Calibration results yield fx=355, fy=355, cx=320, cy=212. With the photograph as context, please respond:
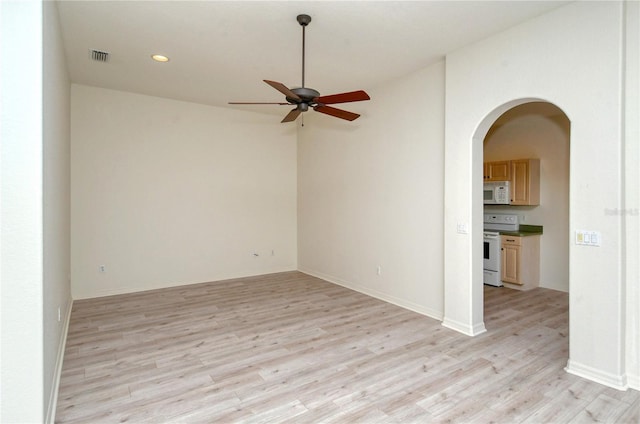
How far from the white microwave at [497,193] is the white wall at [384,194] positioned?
88.6 inches

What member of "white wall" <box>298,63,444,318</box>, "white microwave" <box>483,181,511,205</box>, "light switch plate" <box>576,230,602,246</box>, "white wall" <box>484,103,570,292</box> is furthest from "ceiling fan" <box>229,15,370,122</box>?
"white microwave" <box>483,181,511,205</box>

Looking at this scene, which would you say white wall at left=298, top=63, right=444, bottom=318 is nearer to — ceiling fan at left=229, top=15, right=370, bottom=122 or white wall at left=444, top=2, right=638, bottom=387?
white wall at left=444, top=2, right=638, bottom=387

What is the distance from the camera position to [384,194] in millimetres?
5125

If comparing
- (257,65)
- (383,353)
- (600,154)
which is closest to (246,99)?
(257,65)

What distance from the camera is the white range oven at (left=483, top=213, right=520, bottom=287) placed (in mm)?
5895

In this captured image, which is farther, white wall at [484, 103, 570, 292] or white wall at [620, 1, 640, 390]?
white wall at [484, 103, 570, 292]

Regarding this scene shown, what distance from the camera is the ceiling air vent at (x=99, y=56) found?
400 centimetres

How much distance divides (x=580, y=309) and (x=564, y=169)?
355 centimetres

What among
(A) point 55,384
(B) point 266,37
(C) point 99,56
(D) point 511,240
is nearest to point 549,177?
(D) point 511,240

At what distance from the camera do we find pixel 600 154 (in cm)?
280

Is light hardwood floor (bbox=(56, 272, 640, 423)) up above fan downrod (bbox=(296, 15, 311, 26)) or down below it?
below

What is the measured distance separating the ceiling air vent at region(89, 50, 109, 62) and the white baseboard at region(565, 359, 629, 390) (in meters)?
5.58
